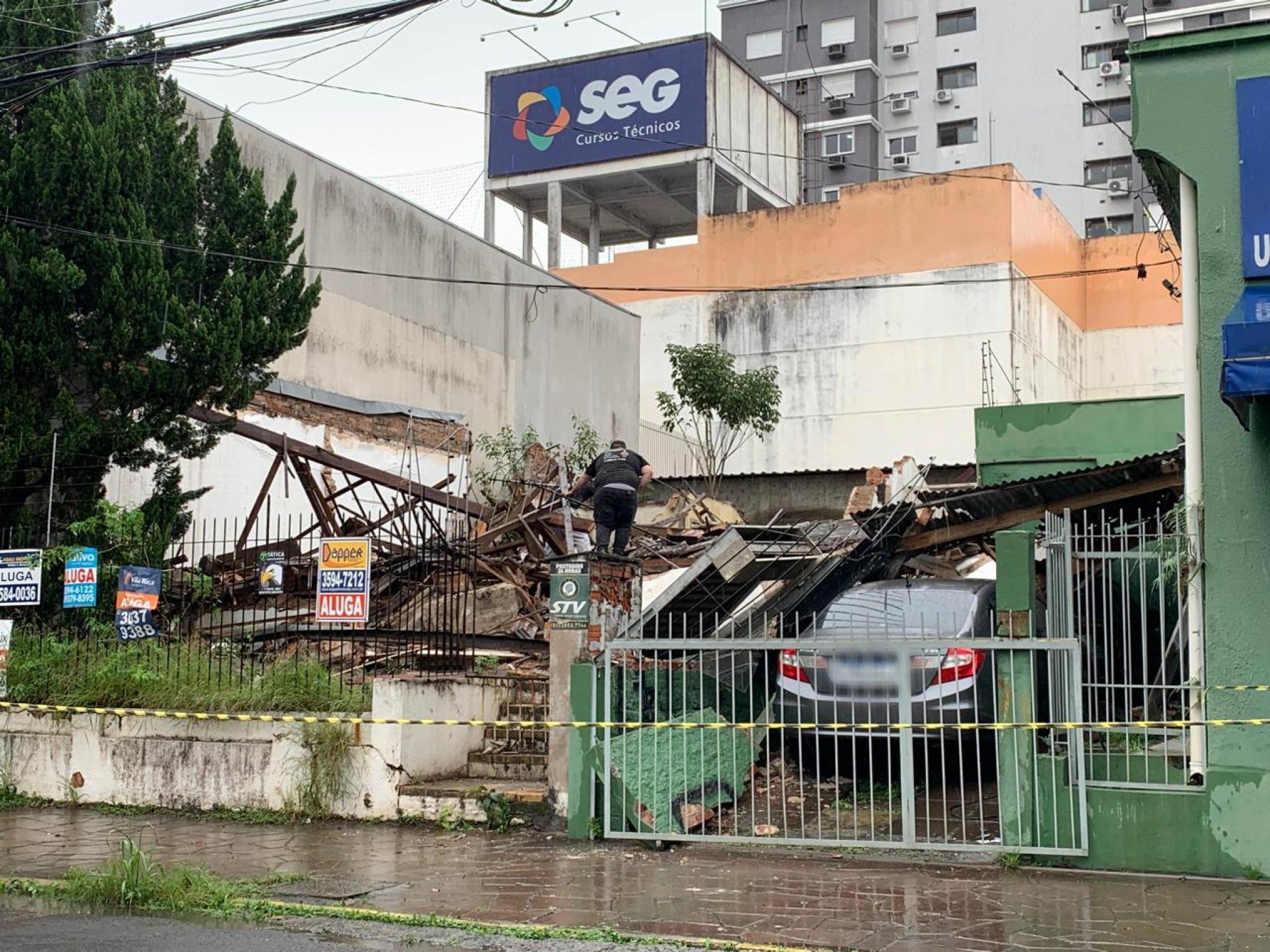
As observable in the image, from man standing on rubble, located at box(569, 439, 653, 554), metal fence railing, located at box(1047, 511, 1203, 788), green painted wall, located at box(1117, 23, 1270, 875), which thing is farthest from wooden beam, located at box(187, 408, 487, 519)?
green painted wall, located at box(1117, 23, 1270, 875)

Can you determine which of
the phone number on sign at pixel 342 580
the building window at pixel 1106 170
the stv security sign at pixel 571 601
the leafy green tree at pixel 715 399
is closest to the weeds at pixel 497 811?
the stv security sign at pixel 571 601

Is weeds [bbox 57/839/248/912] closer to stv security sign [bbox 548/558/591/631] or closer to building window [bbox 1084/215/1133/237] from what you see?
stv security sign [bbox 548/558/591/631]

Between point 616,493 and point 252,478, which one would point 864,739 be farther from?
point 252,478

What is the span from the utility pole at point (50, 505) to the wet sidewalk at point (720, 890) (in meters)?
4.02

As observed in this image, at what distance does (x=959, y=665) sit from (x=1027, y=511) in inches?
202

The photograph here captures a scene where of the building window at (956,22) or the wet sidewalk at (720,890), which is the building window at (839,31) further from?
the wet sidewalk at (720,890)

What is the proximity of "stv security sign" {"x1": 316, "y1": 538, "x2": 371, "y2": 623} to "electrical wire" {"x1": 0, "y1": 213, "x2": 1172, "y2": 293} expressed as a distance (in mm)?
4172

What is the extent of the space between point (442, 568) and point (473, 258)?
47.0 ft

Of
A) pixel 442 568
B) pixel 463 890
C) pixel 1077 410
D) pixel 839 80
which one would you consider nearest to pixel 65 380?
pixel 442 568

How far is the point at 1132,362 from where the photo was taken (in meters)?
43.3

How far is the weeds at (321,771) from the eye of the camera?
11352 mm

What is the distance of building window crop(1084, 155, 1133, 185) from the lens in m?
52.4

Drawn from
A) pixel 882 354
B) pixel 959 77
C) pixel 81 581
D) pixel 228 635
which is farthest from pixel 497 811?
pixel 959 77

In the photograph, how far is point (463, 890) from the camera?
8523 mm
